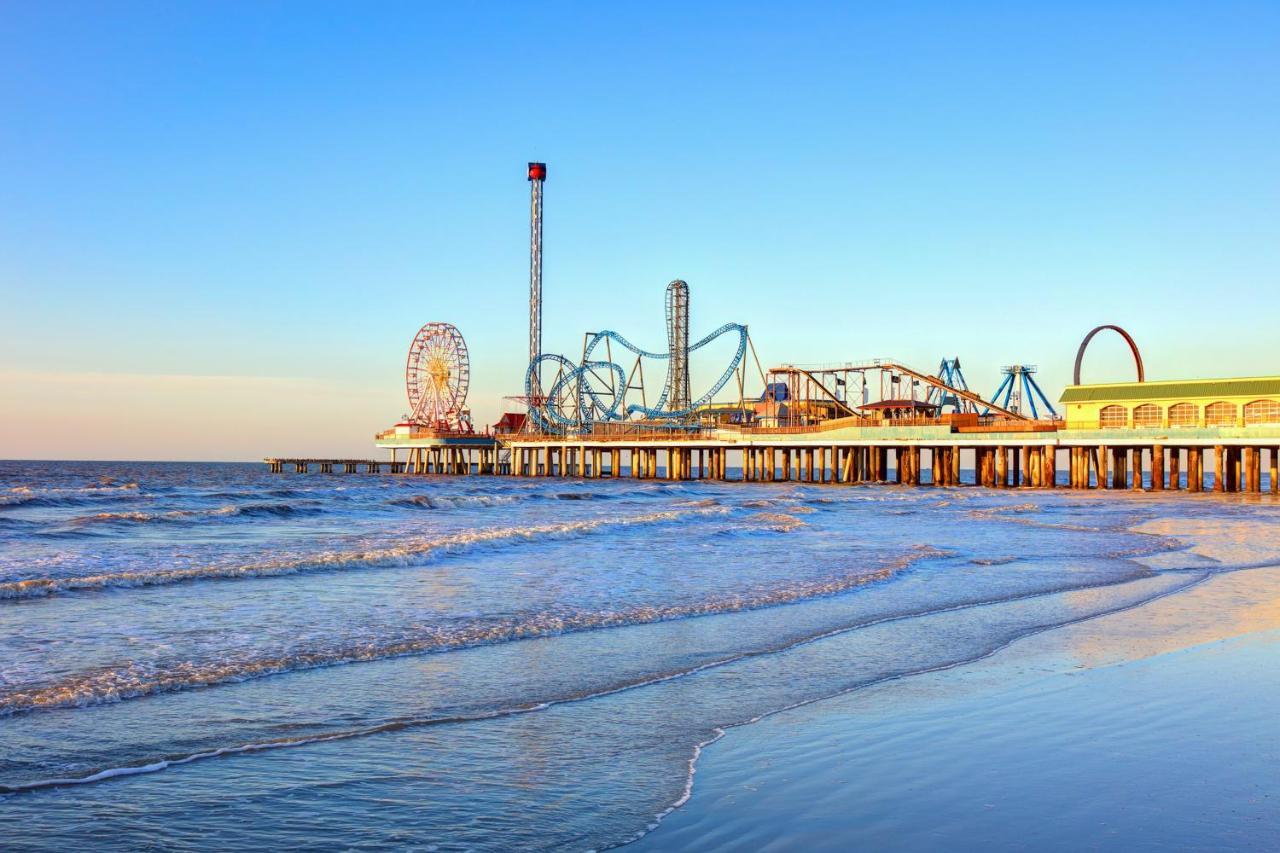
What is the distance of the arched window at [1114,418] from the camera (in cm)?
5134

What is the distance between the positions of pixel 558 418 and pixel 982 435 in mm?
46803

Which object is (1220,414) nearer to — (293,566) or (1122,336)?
(1122,336)

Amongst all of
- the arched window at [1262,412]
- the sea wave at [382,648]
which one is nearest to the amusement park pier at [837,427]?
the arched window at [1262,412]

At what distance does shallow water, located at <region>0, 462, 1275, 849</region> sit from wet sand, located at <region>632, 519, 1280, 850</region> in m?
0.43

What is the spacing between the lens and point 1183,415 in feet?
163

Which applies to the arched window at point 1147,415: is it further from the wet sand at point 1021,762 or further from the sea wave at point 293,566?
the wet sand at point 1021,762

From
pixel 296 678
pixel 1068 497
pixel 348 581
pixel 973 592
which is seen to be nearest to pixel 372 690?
pixel 296 678

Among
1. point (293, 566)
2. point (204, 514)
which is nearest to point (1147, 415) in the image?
point (204, 514)

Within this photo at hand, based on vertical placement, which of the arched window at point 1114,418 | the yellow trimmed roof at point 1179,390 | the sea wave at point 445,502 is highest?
the yellow trimmed roof at point 1179,390

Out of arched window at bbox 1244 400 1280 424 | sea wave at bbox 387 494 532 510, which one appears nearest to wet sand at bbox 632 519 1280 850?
sea wave at bbox 387 494 532 510

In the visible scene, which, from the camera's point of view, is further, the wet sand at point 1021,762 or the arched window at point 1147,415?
the arched window at point 1147,415

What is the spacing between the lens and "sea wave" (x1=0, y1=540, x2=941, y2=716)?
7.34 metres

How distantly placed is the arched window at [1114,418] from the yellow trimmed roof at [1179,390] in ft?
1.60

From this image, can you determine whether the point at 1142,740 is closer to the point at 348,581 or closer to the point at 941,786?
the point at 941,786
